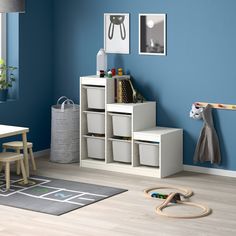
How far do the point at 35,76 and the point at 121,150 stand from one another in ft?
4.42

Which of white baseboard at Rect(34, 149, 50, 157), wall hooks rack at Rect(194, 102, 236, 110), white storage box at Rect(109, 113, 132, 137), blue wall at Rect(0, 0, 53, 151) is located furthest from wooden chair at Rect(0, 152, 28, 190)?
wall hooks rack at Rect(194, 102, 236, 110)

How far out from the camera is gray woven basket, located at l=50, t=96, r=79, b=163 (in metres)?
7.22

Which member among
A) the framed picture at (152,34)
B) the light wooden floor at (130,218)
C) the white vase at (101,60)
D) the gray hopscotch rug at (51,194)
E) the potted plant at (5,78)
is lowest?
the light wooden floor at (130,218)

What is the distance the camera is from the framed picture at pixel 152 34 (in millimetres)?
6883

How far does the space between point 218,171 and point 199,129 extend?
1.48 ft

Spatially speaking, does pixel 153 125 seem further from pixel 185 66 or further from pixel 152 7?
pixel 152 7

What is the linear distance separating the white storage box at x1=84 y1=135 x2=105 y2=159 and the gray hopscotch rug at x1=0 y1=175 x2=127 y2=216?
73cm

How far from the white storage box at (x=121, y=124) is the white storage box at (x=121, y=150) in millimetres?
79

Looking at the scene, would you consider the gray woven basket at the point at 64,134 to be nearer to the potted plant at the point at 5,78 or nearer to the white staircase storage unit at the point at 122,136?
the white staircase storage unit at the point at 122,136

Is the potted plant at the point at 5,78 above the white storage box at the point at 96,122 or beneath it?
above

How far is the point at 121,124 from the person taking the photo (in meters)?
6.87

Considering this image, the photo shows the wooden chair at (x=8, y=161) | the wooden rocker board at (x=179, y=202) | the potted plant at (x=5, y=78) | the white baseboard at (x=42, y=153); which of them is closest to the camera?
the wooden rocker board at (x=179, y=202)

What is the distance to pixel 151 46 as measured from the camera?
6.98 meters

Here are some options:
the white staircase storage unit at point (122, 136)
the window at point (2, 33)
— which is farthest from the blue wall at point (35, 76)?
the white staircase storage unit at point (122, 136)
